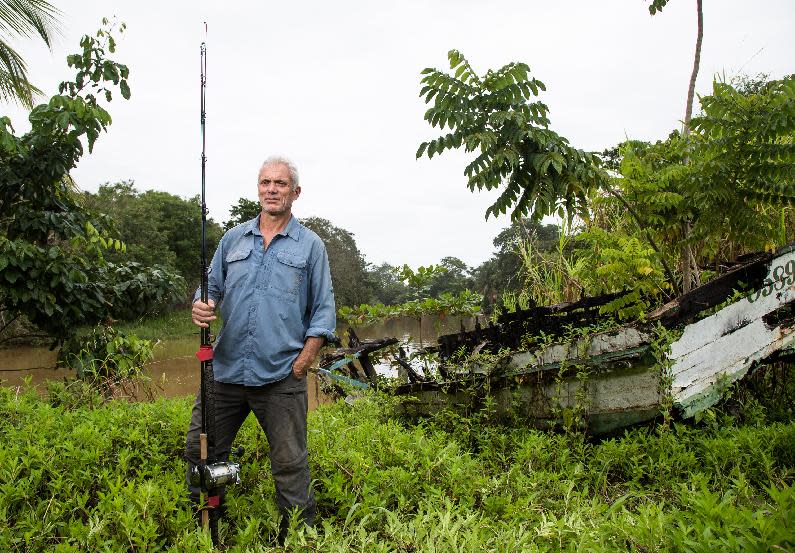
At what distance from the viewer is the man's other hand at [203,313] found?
3.01 metres

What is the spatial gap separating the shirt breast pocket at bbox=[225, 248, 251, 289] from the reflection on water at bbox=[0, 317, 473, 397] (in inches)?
132

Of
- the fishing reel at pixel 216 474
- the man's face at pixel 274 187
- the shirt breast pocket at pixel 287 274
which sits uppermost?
the man's face at pixel 274 187

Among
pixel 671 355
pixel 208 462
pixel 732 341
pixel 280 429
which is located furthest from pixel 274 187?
pixel 732 341

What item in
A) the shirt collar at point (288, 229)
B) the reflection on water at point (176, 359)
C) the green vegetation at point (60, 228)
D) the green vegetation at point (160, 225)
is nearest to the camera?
the shirt collar at point (288, 229)

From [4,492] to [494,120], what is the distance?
4.61m

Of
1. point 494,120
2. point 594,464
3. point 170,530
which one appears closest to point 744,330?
point 594,464

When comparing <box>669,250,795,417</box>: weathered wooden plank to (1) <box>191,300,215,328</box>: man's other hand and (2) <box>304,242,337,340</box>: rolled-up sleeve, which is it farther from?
(1) <box>191,300,215,328</box>: man's other hand

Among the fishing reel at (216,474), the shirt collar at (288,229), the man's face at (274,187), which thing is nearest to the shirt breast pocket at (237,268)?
the shirt collar at (288,229)

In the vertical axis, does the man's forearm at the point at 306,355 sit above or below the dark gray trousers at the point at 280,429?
above

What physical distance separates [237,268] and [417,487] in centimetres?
174

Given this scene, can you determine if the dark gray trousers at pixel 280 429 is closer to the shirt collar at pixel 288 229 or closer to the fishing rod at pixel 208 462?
the fishing rod at pixel 208 462

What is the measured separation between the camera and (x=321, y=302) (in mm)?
3236

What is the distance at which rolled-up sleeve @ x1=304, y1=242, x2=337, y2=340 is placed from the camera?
3.13 m

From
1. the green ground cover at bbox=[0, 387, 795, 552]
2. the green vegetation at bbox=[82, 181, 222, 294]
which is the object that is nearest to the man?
the green ground cover at bbox=[0, 387, 795, 552]
